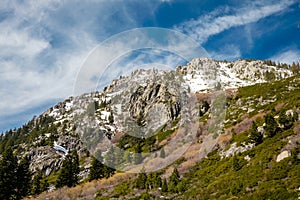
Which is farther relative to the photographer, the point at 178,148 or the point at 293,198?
the point at 178,148

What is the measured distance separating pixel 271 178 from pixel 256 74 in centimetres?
19768

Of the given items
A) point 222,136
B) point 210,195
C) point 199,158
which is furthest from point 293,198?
point 222,136

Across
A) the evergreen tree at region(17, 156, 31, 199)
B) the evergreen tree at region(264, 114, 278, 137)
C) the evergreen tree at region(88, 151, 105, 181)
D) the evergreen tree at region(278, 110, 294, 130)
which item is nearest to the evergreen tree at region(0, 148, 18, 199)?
the evergreen tree at region(17, 156, 31, 199)

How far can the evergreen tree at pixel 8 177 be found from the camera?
43.8 metres

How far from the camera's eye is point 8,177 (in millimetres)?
45031

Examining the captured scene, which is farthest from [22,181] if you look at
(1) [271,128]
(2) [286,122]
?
(2) [286,122]

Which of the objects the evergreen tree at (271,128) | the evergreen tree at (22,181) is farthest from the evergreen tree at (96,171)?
the evergreen tree at (271,128)

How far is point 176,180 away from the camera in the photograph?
3062cm

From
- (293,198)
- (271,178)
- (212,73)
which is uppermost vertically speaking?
(212,73)

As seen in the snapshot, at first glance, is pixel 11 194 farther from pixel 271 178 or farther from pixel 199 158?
pixel 271 178

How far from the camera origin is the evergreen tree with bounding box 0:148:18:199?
4381cm

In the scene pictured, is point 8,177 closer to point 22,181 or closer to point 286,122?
point 22,181

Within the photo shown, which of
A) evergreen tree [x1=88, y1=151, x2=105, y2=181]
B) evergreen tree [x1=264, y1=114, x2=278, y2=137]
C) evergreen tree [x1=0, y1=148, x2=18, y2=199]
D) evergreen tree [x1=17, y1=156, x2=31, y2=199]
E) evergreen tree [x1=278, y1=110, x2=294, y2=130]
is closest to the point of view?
evergreen tree [x1=278, y1=110, x2=294, y2=130]

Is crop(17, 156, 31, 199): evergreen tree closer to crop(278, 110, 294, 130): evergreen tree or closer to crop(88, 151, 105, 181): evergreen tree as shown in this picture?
crop(88, 151, 105, 181): evergreen tree
